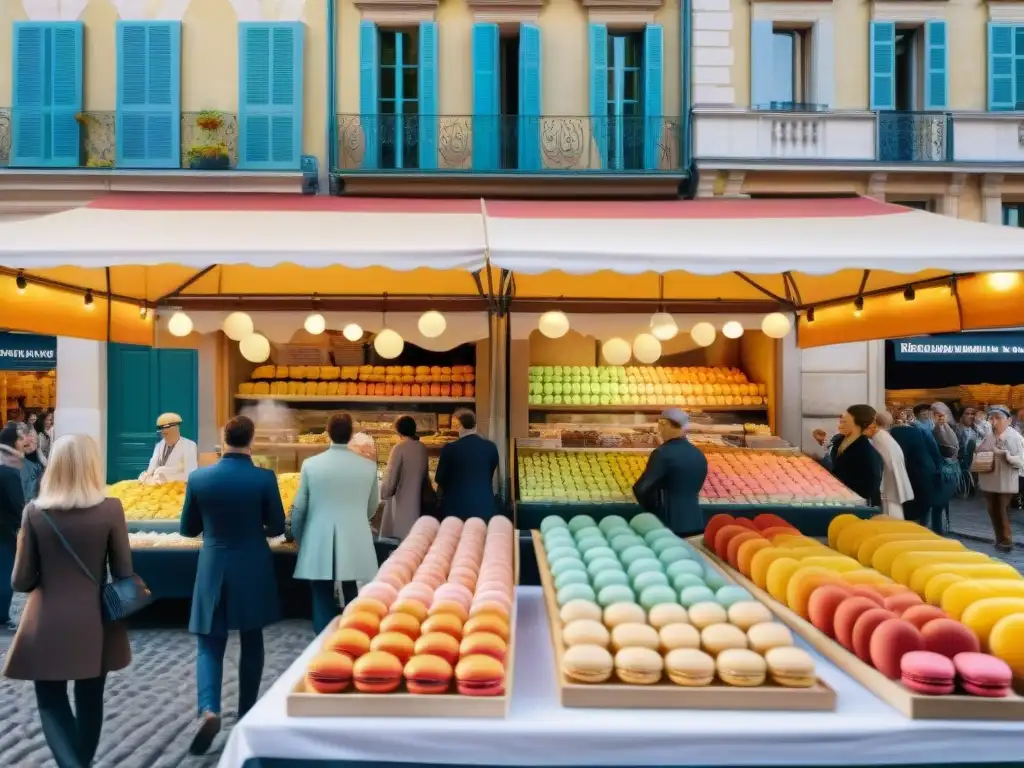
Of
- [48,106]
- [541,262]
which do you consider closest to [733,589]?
[541,262]

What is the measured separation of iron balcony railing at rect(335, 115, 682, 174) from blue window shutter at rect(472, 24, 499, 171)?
0.06ft

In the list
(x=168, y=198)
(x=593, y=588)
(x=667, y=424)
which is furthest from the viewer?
(x=168, y=198)

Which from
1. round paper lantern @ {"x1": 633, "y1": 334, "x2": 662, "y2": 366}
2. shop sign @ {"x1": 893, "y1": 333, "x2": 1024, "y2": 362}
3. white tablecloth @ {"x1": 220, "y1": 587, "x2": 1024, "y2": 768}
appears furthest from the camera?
shop sign @ {"x1": 893, "y1": 333, "x2": 1024, "y2": 362}

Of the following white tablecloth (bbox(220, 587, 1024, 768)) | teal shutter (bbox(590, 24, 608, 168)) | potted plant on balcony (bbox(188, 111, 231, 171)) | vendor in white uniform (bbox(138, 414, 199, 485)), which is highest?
teal shutter (bbox(590, 24, 608, 168))

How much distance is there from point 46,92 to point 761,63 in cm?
1282

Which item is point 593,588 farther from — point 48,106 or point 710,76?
point 48,106

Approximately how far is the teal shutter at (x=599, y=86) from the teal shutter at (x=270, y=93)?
17.4ft

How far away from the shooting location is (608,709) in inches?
109

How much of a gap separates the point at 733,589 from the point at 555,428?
864 cm

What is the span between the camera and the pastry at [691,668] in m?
2.77

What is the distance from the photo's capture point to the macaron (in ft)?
9.07

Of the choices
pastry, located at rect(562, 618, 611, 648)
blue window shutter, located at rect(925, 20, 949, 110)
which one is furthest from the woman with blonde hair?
blue window shutter, located at rect(925, 20, 949, 110)

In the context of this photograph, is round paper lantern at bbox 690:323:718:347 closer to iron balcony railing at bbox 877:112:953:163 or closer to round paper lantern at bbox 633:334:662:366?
round paper lantern at bbox 633:334:662:366

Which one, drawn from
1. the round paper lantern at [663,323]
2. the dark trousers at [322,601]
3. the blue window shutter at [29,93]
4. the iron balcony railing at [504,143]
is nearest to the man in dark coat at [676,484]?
the round paper lantern at [663,323]
